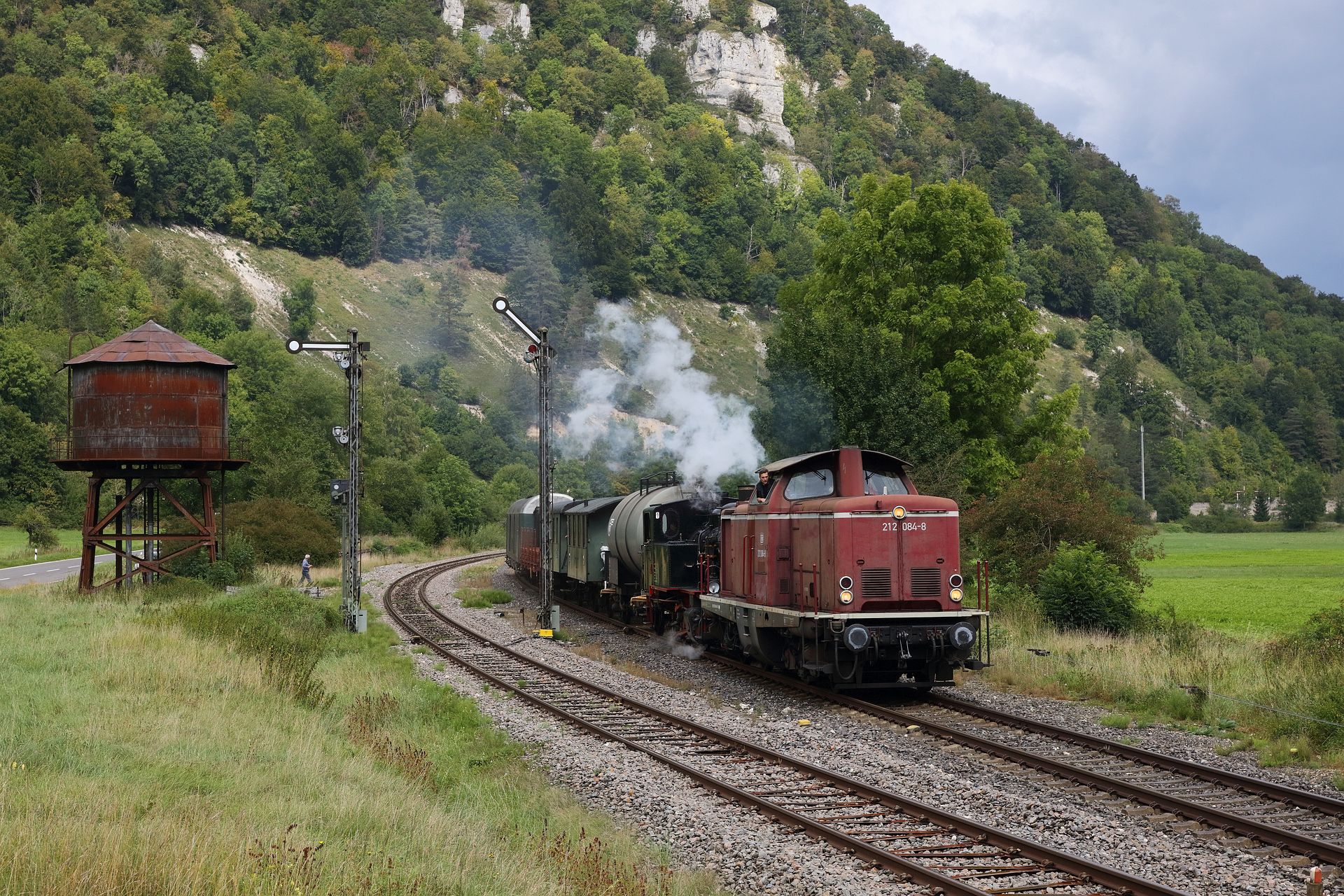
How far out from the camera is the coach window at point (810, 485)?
62.2ft

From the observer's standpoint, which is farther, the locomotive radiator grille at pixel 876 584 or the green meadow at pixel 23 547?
the green meadow at pixel 23 547

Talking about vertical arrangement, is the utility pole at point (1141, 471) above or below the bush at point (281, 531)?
above

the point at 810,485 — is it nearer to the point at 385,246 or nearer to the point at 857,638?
the point at 857,638

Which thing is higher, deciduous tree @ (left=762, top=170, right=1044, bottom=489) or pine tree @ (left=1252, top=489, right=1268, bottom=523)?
deciduous tree @ (left=762, top=170, right=1044, bottom=489)

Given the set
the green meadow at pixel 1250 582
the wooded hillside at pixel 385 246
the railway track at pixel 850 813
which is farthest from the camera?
the wooded hillside at pixel 385 246

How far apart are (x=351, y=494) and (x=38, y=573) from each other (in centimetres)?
2931

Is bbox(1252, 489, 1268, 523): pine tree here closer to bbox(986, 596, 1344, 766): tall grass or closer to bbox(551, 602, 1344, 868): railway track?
bbox(986, 596, 1344, 766): tall grass

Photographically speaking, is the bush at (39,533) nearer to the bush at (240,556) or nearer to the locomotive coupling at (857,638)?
the bush at (240,556)

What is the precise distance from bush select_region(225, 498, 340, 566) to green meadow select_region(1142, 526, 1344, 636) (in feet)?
118

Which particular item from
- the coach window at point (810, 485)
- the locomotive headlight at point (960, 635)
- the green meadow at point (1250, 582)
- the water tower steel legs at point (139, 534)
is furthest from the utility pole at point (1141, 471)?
the locomotive headlight at point (960, 635)

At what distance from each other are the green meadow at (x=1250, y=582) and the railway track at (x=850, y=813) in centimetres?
1625

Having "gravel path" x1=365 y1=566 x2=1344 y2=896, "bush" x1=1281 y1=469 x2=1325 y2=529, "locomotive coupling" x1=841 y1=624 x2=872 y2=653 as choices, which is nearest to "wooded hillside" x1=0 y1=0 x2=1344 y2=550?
"bush" x1=1281 y1=469 x2=1325 y2=529

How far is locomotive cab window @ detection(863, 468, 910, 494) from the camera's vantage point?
1872 cm

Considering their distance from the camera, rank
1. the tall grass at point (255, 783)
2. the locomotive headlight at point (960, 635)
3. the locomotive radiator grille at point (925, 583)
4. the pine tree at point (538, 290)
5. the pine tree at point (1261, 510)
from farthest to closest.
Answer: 1. the pine tree at point (538, 290)
2. the pine tree at point (1261, 510)
3. the locomotive radiator grille at point (925, 583)
4. the locomotive headlight at point (960, 635)
5. the tall grass at point (255, 783)
